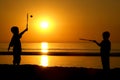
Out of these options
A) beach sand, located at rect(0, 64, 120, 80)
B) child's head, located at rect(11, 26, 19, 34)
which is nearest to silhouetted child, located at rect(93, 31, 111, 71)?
beach sand, located at rect(0, 64, 120, 80)

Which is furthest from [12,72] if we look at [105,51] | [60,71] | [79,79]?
[105,51]

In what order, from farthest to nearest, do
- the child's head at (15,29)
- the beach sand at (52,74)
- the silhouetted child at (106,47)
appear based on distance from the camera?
the child's head at (15,29) < the silhouetted child at (106,47) < the beach sand at (52,74)

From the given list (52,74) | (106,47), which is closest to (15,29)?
(52,74)

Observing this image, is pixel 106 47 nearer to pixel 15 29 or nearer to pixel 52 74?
pixel 52 74

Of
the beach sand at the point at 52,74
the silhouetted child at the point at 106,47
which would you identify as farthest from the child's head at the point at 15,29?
the silhouetted child at the point at 106,47

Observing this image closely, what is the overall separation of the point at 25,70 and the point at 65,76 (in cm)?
157

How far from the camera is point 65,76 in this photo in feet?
34.2

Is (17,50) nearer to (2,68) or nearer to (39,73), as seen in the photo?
(2,68)

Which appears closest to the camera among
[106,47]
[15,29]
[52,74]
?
[52,74]

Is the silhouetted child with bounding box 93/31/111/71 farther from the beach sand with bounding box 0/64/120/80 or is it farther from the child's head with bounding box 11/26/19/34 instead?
the child's head with bounding box 11/26/19/34

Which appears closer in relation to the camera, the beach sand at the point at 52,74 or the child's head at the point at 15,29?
the beach sand at the point at 52,74

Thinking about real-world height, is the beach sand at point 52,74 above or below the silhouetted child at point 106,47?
below

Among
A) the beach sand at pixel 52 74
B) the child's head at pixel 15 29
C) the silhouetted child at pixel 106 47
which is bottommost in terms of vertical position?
the beach sand at pixel 52 74

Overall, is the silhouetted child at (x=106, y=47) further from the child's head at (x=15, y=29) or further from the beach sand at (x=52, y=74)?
the child's head at (x=15, y=29)
